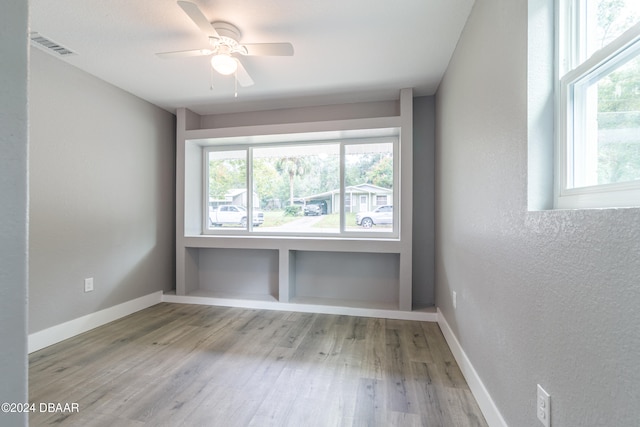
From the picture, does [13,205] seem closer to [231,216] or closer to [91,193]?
[91,193]

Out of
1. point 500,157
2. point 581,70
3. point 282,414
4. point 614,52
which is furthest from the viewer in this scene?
point 282,414

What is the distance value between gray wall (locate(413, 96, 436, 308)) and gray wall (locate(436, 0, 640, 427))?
95cm

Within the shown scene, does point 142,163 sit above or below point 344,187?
above

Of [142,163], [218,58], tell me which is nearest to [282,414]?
[218,58]

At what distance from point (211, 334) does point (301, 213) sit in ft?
5.58

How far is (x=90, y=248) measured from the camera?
2707mm

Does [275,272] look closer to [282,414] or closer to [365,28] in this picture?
[282,414]

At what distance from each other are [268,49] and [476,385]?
2574mm

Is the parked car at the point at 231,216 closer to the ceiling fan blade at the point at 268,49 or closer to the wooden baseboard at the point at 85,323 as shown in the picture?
the wooden baseboard at the point at 85,323

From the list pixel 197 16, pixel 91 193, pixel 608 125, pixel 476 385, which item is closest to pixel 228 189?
pixel 91 193

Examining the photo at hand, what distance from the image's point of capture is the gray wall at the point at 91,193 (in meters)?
2.29

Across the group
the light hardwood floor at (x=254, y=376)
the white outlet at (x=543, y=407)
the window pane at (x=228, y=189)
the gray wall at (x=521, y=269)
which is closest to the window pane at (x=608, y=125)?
the gray wall at (x=521, y=269)

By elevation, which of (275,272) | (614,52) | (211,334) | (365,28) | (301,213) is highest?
(365,28)

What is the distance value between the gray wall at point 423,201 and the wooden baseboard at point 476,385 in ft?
2.63
